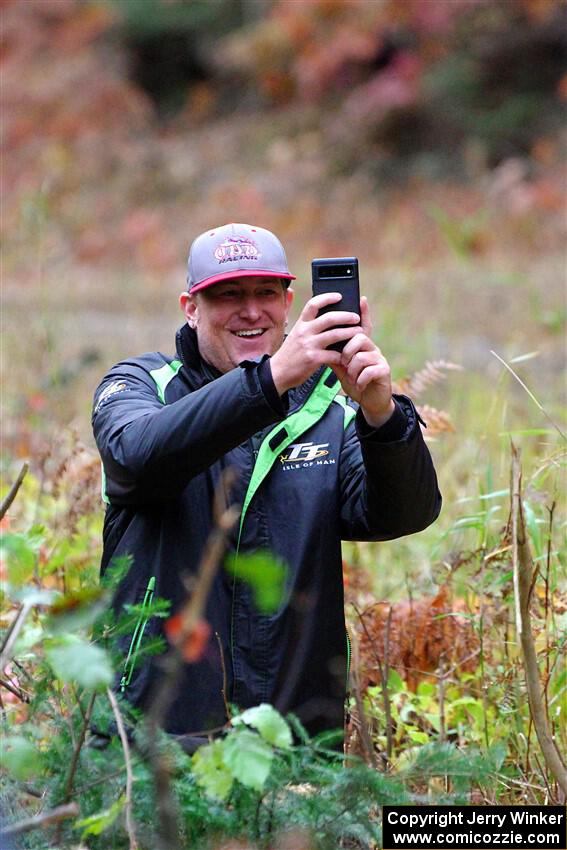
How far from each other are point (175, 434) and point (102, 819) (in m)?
1.04

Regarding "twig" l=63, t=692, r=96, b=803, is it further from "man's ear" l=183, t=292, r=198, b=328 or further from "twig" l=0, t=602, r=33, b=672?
"man's ear" l=183, t=292, r=198, b=328

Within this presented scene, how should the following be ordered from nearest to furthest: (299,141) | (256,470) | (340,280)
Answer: (340,280), (256,470), (299,141)

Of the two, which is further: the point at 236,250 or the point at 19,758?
the point at 236,250

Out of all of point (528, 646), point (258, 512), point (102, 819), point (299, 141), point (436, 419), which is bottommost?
point (102, 819)

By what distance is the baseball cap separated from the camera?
123 inches

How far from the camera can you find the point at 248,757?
1782mm

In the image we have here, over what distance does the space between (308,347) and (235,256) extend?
60 cm

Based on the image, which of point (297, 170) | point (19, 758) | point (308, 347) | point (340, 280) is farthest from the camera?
point (297, 170)

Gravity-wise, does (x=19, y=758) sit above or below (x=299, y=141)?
below

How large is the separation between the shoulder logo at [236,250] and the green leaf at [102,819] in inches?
62.7


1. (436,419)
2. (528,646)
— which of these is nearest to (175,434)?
(528,646)

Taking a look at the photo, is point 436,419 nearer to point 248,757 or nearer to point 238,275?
point 238,275

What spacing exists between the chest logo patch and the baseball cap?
437 mm

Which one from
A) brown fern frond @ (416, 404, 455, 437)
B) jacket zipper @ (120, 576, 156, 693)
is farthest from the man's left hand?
brown fern frond @ (416, 404, 455, 437)
